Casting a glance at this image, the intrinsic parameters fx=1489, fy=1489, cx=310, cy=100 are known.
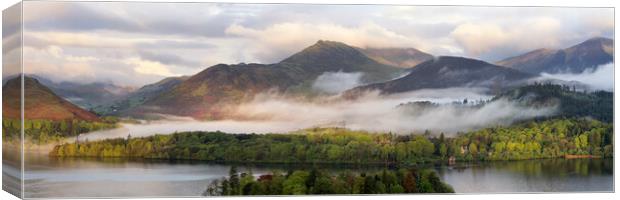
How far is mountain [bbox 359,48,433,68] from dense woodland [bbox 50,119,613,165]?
971 mm

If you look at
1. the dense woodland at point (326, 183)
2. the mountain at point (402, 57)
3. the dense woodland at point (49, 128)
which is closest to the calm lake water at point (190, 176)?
the dense woodland at point (326, 183)

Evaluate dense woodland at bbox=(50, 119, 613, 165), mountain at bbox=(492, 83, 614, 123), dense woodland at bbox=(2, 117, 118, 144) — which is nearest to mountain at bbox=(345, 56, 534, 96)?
mountain at bbox=(492, 83, 614, 123)

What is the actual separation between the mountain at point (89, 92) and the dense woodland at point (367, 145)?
52 centimetres

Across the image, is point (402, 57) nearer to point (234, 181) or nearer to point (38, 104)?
point (234, 181)

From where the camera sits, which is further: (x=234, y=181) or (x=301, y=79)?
(x=301, y=79)

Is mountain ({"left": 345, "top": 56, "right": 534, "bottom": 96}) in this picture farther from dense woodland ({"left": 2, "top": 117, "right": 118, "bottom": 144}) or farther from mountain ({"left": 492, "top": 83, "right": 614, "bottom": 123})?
dense woodland ({"left": 2, "top": 117, "right": 118, "bottom": 144})

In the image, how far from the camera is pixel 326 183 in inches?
762

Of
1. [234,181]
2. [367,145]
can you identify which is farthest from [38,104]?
[367,145]

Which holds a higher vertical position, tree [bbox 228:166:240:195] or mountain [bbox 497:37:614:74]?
mountain [bbox 497:37:614:74]

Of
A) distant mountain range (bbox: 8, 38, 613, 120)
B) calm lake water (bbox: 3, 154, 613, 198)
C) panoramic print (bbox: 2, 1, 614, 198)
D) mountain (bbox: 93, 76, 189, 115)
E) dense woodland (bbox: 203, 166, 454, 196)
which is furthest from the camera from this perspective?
dense woodland (bbox: 203, 166, 454, 196)

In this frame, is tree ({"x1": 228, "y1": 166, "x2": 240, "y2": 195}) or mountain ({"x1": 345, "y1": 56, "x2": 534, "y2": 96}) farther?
mountain ({"x1": 345, "y1": 56, "x2": 534, "y2": 96})

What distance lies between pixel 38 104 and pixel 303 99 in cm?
345

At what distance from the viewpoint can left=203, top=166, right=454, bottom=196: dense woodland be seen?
1920 centimetres

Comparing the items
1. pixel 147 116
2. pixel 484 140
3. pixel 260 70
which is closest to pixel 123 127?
pixel 147 116
